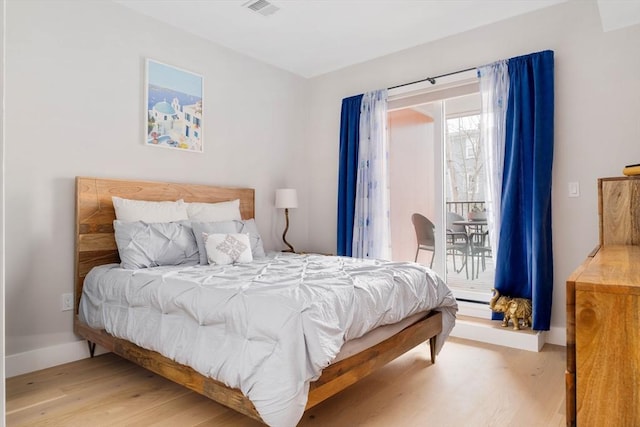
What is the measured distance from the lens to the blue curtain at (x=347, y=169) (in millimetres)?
4211

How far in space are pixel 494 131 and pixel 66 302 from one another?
11.5 feet

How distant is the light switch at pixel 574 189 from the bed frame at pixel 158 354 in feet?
4.60

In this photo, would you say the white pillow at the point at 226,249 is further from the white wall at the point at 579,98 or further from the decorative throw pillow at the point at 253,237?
the white wall at the point at 579,98

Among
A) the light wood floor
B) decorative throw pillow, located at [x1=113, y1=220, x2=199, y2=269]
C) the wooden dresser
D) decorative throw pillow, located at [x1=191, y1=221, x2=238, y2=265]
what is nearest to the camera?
the wooden dresser

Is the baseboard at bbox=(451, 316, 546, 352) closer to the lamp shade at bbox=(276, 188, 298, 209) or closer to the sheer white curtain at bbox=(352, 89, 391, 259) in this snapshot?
the sheer white curtain at bbox=(352, 89, 391, 259)

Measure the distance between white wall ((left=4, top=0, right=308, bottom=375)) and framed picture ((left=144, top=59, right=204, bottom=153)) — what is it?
0.07m

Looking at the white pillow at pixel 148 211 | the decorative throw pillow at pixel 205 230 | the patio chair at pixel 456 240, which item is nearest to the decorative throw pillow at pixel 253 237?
the decorative throw pillow at pixel 205 230

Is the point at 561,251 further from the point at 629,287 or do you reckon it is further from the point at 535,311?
the point at 629,287

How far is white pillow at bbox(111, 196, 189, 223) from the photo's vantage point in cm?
284

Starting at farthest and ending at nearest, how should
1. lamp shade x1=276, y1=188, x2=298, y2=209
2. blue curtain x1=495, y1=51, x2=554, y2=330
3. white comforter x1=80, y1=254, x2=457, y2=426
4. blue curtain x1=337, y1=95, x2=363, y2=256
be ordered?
blue curtain x1=337, y1=95, x2=363, y2=256
lamp shade x1=276, y1=188, x2=298, y2=209
blue curtain x1=495, y1=51, x2=554, y2=330
white comforter x1=80, y1=254, x2=457, y2=426

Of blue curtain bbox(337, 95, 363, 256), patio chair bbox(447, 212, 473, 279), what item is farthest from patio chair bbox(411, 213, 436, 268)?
blue curtain bbox(337, 95, 363, 256)

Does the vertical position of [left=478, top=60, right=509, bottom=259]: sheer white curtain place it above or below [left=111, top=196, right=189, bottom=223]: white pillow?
above

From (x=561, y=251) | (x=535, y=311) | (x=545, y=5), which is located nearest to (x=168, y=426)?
(x=535, y=311)

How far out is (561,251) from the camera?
305cm
